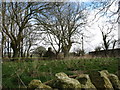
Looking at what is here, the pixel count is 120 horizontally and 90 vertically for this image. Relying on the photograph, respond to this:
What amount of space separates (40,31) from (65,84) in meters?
1.46

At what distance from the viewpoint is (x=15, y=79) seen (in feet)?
3.05

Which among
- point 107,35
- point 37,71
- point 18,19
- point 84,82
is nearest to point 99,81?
point 84,82

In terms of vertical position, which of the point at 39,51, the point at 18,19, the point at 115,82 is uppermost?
the point at 18,19

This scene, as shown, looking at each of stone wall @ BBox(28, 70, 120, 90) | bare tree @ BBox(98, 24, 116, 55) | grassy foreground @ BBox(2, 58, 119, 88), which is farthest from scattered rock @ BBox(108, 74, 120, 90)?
bare tree @ BBox(98, 24, 116, 55)

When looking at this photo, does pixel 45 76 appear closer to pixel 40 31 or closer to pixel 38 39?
pixel 38 39

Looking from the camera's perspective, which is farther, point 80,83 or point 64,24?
point 64,24

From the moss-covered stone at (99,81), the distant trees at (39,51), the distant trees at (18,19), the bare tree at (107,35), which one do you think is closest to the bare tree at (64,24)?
the distant trees at (39,51)

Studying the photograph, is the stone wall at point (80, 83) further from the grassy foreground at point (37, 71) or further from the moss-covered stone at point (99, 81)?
the grassy foreground at point (37, 71)

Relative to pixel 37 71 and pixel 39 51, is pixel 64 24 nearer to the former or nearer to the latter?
pixel 39 51

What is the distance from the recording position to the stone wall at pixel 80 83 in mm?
772

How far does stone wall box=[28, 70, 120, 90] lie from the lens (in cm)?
77

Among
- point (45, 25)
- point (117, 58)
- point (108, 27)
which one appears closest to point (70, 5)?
point (45, 25)

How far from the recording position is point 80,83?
864mm

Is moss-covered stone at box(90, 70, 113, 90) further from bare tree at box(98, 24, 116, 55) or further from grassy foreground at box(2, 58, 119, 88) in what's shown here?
bare tree at box(98, 24, 116, 55)
